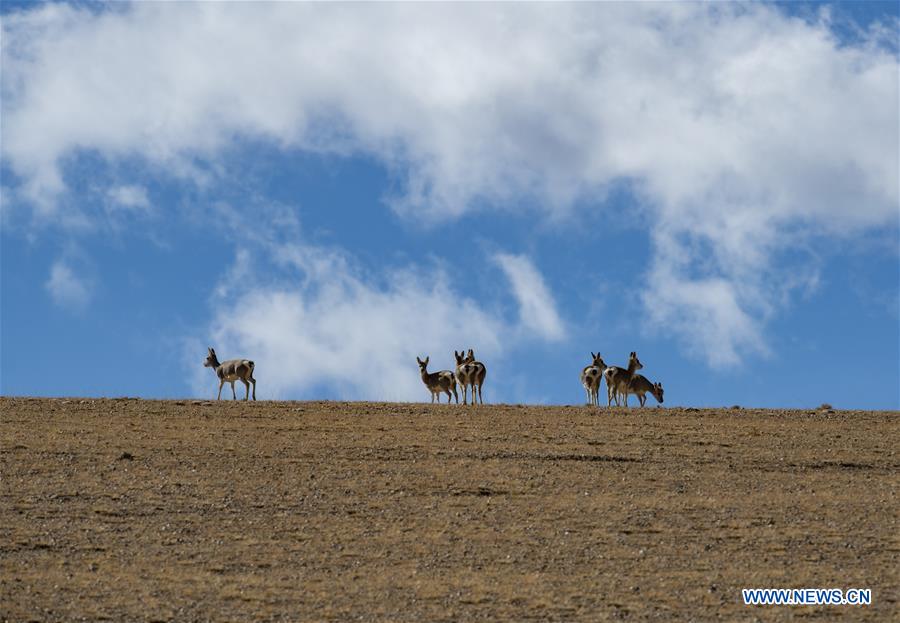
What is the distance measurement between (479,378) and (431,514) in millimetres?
15423

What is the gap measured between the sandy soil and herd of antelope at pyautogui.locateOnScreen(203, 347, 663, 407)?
212 inches

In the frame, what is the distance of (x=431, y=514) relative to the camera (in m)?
23.8

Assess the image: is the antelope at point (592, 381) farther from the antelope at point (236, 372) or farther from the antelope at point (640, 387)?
the antelope at point (236, 372)

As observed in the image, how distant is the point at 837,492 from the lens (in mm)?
26250

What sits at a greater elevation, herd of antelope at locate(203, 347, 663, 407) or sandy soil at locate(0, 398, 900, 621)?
herd of antelope at locate(203, 347, 663, 407)

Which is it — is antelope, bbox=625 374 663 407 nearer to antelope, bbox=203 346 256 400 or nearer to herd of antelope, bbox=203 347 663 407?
herd of antelope, bbox=203 347 663 407

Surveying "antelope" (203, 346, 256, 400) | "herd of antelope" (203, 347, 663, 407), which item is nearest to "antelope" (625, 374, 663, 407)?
"herd of antelope" (203, 347, 663, 407)

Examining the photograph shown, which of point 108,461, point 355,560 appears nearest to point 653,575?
point 355,560

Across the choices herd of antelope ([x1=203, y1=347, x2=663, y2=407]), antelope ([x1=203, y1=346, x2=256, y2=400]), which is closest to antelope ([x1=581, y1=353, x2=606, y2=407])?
herd of antelope ([x1=203, y1=347, x2=663, y2=407])

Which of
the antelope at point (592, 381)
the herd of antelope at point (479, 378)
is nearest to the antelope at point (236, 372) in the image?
the herd of antelope at point (479, 378)

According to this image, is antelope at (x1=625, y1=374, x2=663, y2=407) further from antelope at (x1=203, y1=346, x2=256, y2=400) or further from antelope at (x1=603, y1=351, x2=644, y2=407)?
antelope at (x1=203, y1=346, x2=256, y2=400)

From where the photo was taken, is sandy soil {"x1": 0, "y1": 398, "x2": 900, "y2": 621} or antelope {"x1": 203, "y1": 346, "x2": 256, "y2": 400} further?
antelope {"x1": 203, "y1": 346, "x2": 256, "y2": 400}

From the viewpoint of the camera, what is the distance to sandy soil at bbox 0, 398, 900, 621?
63.9ft

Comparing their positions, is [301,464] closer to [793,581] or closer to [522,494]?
[522,494]
